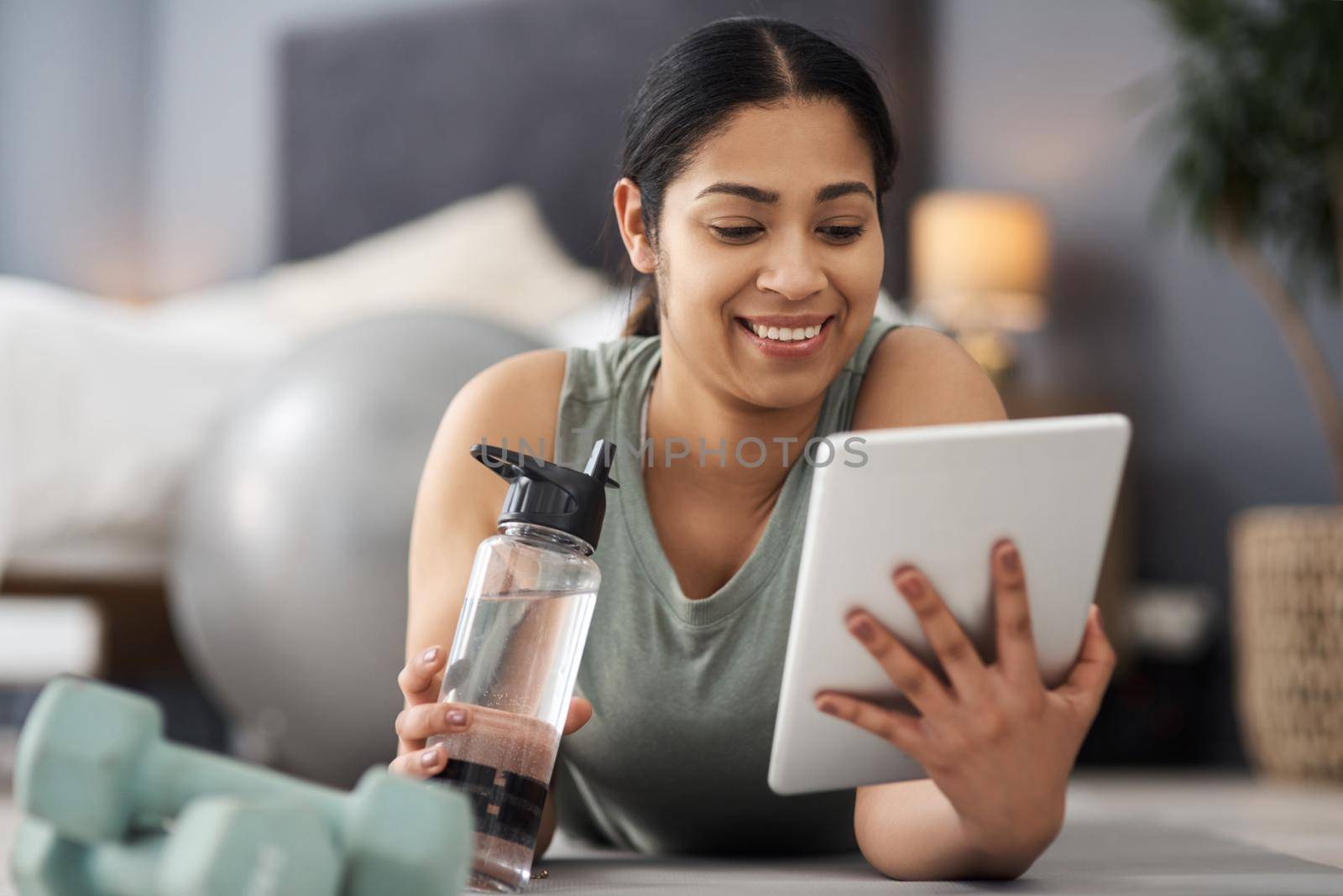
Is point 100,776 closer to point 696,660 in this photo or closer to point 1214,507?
point 696,660

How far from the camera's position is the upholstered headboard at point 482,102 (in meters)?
3.15

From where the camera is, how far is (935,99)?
3148mm

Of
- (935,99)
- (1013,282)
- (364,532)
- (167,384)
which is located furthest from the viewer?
(935,99)

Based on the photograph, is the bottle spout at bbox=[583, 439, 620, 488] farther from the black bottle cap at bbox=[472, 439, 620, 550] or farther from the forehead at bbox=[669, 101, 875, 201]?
the forehead at bbox=[669, 101, 875, 201]

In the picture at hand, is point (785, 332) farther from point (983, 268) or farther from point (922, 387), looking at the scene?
point (983, 268)

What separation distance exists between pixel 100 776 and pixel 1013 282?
7.83 ft

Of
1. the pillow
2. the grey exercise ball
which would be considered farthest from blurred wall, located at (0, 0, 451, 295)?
the grey exercise ball

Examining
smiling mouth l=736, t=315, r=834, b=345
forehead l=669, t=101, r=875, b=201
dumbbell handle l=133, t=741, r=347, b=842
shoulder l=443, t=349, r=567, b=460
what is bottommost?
dumbbell handle l=133, t=741, r=347, b=842

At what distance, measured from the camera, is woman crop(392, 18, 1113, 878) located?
0.88 meters

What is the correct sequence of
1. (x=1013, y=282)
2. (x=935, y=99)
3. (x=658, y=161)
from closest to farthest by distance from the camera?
1. (x=658, y=161)
2. (x=1013, y=282)
3. (x=935, y=99)

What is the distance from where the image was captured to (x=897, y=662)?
27.4 inches

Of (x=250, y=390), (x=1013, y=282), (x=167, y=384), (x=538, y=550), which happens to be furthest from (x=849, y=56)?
(x=1013, y=282)

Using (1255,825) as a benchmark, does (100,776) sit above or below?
above

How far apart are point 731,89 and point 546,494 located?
31cm
